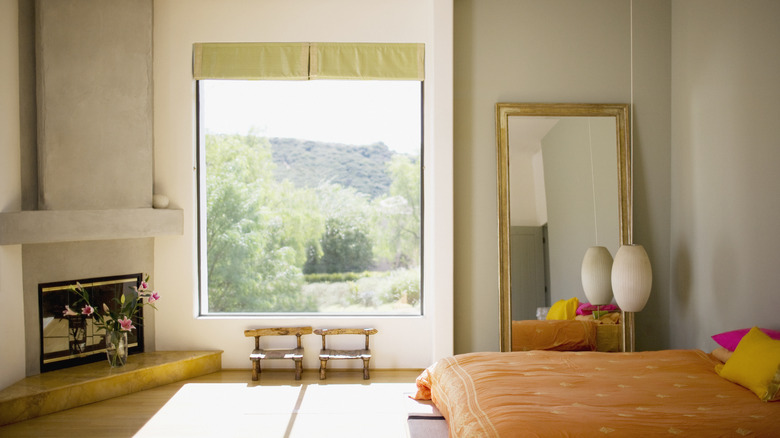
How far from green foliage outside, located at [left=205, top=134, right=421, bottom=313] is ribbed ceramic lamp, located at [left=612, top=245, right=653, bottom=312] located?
1766 millimetres

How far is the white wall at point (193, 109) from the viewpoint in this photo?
4840 mm

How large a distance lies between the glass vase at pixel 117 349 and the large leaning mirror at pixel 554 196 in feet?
9.79

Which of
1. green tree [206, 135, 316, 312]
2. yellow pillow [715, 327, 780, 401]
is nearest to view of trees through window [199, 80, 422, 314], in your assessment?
green tree [206, 135, 316, 312]

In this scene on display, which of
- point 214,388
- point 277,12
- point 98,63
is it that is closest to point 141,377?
point 214,388

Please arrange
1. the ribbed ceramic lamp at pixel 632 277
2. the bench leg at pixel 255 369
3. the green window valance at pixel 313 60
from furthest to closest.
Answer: the green window valance at pixel 313 60, the bench leg at pixel 255 369, the ribbed ceramic lamp at pixel 632 277

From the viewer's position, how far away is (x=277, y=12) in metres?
4.86

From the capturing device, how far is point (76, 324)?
443 cm

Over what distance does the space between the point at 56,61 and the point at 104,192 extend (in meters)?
1.04

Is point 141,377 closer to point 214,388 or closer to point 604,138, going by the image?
point 214,388

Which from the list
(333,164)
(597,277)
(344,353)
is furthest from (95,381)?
(597,277)

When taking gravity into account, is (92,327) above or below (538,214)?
below

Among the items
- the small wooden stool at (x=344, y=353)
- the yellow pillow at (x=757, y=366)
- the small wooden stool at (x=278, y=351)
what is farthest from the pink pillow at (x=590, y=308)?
the small wooden stool at (x=278, y=351)

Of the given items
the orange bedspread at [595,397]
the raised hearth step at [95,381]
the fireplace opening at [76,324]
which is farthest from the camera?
the fireplace opening at [76,324]

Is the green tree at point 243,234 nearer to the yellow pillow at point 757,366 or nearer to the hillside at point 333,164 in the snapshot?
the hillside at point 333,164
